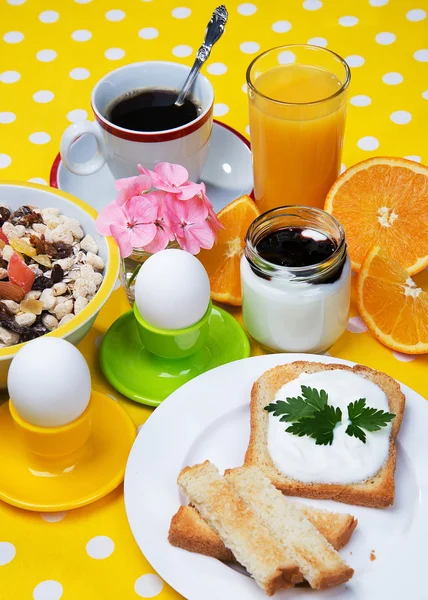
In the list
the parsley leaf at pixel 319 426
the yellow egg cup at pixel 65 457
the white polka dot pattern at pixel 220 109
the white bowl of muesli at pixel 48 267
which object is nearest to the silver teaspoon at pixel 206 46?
the white polka dot pattern at pixel 220 109

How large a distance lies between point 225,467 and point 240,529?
0.21 meters

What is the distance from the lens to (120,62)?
233cm

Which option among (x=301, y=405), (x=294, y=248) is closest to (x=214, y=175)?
(x=294, y=248)

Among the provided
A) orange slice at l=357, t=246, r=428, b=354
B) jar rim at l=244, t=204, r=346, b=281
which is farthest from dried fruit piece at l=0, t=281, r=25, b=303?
orange slice at l=357, t=246, r=428, b=354

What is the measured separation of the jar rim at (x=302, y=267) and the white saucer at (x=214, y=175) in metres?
0.28

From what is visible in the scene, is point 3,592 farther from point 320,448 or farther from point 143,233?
point 143,233

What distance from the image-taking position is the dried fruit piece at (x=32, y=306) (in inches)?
61.7

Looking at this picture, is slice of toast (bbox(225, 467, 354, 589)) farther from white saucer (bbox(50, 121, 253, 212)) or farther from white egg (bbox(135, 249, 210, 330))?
white saucer (bbox(50, 121, 253, 212))

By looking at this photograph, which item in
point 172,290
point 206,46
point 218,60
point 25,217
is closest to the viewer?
point 172,290

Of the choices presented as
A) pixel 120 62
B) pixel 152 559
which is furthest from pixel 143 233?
pixel 120 62

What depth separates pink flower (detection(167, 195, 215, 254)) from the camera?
5.54 feet

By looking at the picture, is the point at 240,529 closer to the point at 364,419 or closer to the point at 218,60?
the point at 364,419

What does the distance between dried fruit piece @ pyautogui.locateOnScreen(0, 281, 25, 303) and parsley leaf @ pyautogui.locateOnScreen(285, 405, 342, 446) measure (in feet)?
1.80

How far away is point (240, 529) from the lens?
1.28 metres
